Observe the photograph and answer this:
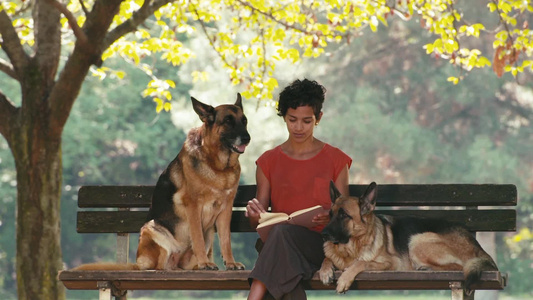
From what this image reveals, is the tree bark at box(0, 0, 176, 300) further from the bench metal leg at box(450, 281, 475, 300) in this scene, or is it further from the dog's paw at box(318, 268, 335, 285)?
the bench metal leg at box(450, 281, 475, 300)

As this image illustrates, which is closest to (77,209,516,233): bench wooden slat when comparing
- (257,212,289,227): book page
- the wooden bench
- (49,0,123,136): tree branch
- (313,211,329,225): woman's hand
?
the wooden bench

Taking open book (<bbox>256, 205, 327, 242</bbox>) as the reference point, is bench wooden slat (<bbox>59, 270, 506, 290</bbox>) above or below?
below

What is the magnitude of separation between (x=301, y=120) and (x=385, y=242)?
3.26ft

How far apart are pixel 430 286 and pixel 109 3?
392 centimetres

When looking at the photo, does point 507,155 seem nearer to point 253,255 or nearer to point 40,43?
point 253,255

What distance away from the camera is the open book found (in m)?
5.98

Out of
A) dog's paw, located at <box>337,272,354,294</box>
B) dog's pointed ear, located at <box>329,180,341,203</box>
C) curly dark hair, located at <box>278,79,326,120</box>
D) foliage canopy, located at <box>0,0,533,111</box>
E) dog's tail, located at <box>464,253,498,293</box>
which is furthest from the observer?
foliage canopy, located at <box>0,0,533,111</box>

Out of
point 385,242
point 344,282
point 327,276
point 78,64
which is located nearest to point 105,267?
point 327,276

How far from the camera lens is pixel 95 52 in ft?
28.1

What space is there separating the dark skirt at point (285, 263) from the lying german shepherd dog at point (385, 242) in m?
0.13

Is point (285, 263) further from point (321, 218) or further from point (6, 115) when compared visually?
point (6, 115)

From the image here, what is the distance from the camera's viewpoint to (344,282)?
5.76 metres

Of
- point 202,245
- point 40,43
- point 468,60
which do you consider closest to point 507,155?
point 468,60

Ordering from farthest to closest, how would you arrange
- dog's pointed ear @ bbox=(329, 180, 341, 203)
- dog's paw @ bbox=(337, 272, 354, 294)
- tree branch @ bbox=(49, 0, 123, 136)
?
1. tree branch @ bbox=(49, 0, 123, 136)
2. dog's pointed ear @ bbox=(329, 180, 341, 203)
3. dog's paw @ bbox=(337, 272, 354, 294)
